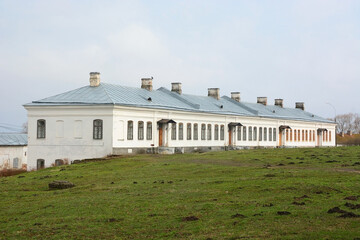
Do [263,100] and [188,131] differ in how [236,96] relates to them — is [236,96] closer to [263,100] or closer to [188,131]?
[263,100]

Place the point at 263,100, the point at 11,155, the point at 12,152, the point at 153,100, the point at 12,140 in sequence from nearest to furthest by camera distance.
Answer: the point at 153,100 → the point at 11,155 → the point at 12,152 → the point at 12,140 → the point at 263,100

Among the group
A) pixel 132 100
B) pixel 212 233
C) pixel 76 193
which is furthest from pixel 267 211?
pixel 132 100

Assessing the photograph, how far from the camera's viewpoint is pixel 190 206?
18516 mm

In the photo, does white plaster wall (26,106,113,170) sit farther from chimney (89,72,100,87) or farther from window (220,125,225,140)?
window (220,125,225,140)

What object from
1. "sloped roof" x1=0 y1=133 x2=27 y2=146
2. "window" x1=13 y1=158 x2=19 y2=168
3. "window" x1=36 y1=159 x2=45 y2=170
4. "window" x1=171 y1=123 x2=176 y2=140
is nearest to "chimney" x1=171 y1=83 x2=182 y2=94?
"window" x1=171 y1=123 x2=176 y2=140

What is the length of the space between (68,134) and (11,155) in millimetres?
28198

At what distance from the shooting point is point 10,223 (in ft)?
57.3

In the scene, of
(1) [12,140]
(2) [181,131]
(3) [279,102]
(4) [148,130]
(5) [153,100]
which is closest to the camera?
(4) [148,130]

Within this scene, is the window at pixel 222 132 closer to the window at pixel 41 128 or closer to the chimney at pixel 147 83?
the chimney at pixel 147 83

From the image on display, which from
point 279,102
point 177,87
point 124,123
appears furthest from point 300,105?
point 124,123

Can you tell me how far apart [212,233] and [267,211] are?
9.91 feet

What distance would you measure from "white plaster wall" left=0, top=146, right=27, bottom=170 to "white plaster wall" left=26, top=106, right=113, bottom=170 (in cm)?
2386

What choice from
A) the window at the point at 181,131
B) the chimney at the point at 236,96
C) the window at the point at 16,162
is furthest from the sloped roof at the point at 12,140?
→ the chimney at the point at 236,96

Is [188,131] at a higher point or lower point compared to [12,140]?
higher
